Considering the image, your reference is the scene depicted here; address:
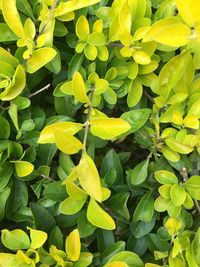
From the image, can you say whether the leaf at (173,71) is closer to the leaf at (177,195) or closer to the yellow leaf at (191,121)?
the yellow leaf at (191,121)

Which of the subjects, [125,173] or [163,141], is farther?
[125,173]

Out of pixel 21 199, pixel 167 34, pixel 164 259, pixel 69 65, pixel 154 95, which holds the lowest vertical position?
pixel 164 259

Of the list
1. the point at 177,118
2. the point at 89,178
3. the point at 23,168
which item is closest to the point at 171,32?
the point at 177,118

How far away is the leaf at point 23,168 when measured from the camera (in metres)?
1.03

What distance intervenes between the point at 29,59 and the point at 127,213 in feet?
1.32

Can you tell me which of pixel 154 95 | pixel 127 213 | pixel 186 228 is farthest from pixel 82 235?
pixel 154 95

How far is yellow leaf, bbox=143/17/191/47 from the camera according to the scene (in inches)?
35.4

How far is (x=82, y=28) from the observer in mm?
1061

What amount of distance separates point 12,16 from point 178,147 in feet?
1.41

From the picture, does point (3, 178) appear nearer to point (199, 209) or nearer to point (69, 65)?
point (69, 65)

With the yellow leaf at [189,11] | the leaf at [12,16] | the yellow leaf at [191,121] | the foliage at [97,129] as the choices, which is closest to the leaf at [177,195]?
the foliage at [97,129]

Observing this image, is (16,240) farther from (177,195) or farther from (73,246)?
(177,195)

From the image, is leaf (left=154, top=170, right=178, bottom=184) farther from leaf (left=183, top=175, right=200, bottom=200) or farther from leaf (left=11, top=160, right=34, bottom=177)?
leaf (left=11, top=160, right=34, bottom=177)

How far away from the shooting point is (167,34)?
3.00 ft
